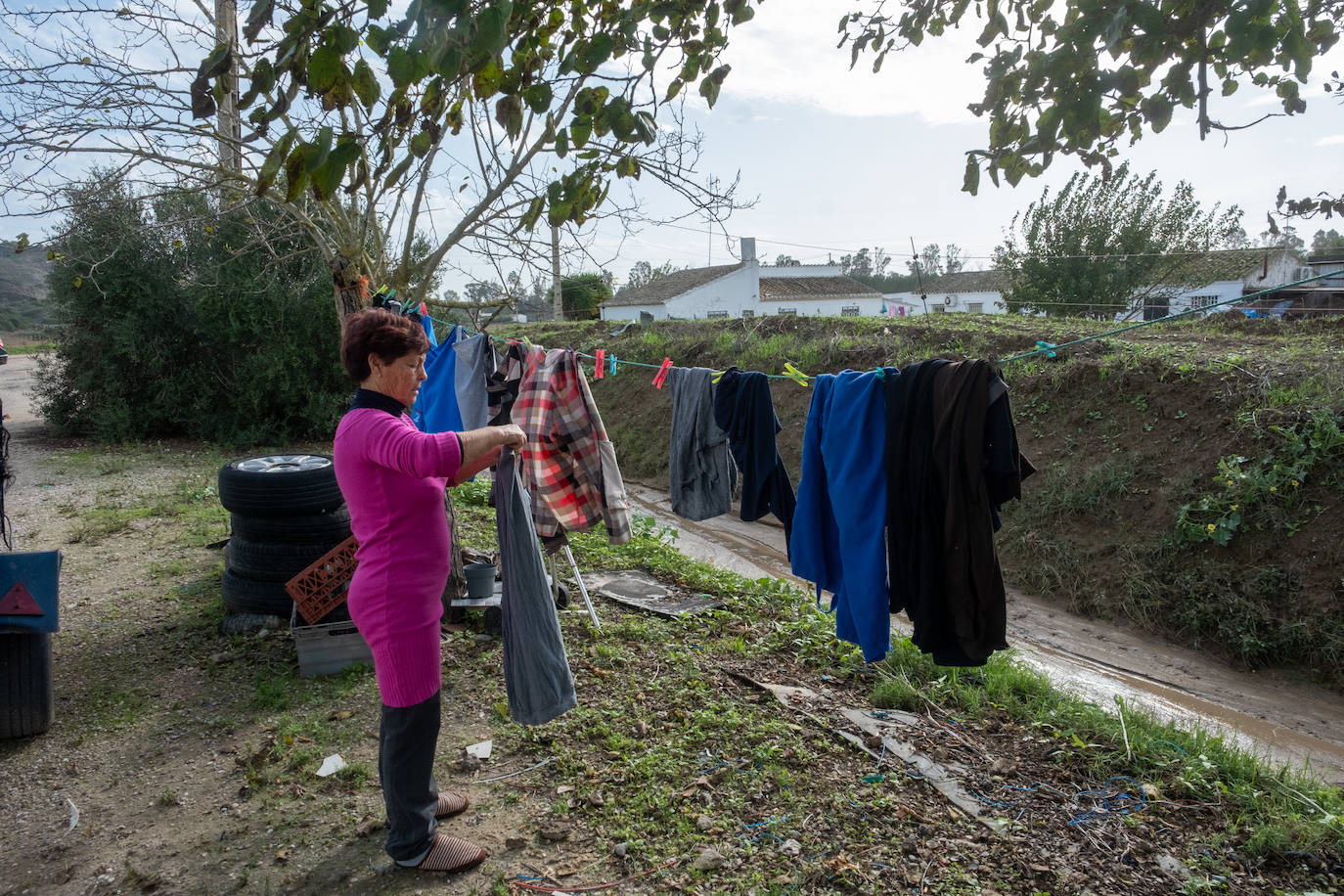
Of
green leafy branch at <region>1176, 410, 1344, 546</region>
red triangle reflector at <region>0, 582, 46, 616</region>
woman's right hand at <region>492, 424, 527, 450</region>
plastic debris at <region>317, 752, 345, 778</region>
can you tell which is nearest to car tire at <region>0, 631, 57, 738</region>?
red triangle reflector at <region>0, 582, 46, 616</region>

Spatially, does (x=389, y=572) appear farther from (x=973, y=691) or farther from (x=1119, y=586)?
(x=1119, y=586)

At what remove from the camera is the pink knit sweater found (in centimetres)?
284

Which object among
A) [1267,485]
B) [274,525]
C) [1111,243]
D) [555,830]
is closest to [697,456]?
[555,830]

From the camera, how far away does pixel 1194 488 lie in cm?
846

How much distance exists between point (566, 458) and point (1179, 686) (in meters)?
5.97

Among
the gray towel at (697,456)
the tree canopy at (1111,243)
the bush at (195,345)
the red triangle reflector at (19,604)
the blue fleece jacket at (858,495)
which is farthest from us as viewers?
the tree canopy at (1111,243)

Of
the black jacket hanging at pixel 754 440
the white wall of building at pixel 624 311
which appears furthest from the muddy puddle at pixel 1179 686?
the white wall of building at pixel 624 311

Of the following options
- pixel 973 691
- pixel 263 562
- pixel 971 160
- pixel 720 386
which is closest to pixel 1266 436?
pixel 973 691

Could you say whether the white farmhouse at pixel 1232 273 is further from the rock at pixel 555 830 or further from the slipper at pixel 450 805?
the slipper at pixel 450 805

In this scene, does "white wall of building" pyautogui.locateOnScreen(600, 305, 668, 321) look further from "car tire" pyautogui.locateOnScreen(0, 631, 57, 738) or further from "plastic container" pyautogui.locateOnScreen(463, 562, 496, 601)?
"car tire" pyautogui.locateOnScreen(0, 631, 57, 738)

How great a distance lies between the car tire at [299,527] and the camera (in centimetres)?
557

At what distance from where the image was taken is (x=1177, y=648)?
754cm

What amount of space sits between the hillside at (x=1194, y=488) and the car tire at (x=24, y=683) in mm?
6777

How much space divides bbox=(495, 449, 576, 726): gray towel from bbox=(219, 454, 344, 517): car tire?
9.16 feet
